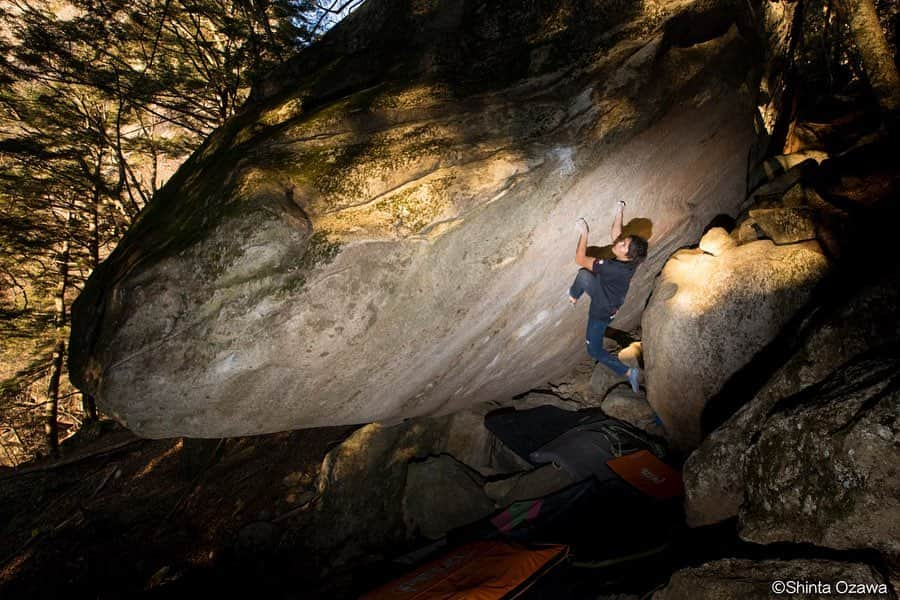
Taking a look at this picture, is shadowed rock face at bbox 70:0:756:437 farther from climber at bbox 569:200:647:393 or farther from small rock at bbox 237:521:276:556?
small rock at bbox 237:521:276:556

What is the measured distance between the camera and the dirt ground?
21.3 ft

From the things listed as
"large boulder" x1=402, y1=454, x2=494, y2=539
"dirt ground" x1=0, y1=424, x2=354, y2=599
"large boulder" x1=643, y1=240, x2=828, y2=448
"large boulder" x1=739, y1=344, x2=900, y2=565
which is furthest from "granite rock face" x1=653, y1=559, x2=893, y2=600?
"dirt ground" x1=0, y1=424, x2=354, y2=599

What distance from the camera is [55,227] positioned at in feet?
39.0

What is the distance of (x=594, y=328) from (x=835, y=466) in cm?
341

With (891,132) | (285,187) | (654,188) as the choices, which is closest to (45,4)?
(285,187)

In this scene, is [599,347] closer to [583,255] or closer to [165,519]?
[583,255]

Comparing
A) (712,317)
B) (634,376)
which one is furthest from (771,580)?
(634,376)

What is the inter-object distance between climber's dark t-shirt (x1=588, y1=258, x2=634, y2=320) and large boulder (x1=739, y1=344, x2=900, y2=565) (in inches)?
89.2

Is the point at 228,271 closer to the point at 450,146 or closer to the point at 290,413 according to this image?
the point at 290,413

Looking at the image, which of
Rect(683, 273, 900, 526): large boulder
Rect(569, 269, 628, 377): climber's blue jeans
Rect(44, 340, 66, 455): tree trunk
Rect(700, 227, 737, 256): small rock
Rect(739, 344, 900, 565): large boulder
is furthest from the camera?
Rect(44, 340, 66, 455): tree trunk

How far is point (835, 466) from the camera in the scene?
249 centimetres

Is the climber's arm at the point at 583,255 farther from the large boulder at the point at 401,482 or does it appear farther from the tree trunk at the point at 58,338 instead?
the tree trunk at the point at 58,338

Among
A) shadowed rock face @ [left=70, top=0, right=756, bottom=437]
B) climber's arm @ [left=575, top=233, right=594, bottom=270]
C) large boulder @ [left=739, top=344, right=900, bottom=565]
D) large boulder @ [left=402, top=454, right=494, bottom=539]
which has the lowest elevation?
large boulder @ [left=402, top=454, right=494, bottom=539]

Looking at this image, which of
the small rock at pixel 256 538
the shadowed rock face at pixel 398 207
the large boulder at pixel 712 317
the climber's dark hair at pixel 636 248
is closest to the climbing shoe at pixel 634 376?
the large boulder at pixel 712 317
